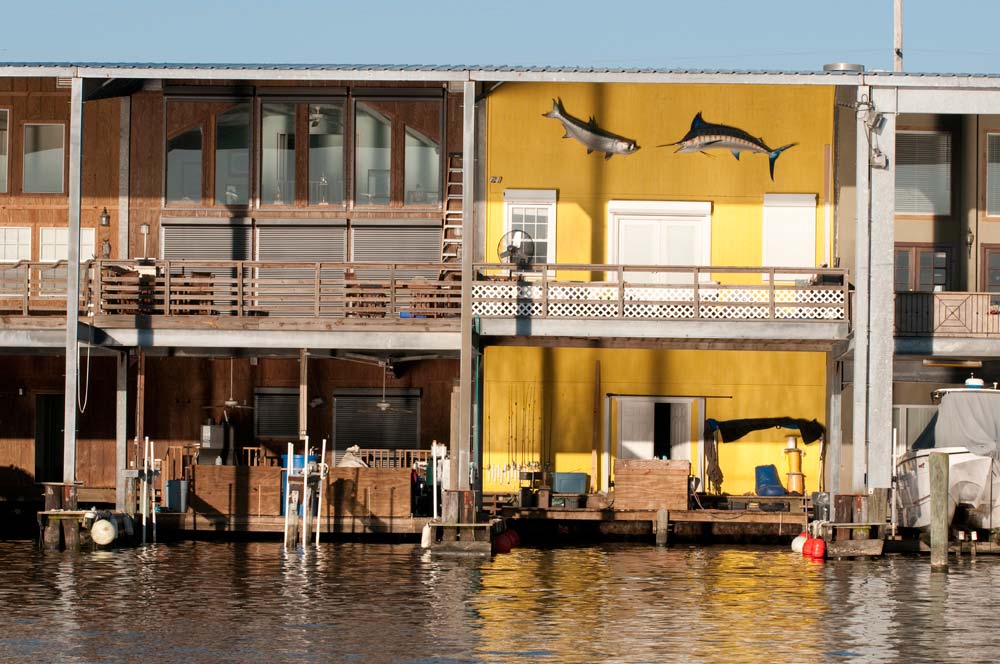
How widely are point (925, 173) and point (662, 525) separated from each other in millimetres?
10101

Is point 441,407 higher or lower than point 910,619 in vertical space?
higher

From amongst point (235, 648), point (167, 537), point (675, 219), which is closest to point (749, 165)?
point (675, 219)

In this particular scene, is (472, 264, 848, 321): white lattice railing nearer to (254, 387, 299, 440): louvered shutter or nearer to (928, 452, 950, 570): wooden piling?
(928, 452, 950, 570): wooden piling

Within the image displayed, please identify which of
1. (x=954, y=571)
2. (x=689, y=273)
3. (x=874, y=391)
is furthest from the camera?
(x=689, y=273)

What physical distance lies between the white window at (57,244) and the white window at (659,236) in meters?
11.2

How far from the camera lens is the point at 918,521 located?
100 feet

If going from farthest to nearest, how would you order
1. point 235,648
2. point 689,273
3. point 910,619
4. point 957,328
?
→ 1. point 689,273
2. point 957,328
3. point 910,619
4. point 235,648

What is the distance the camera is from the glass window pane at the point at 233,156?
35781 millimetres

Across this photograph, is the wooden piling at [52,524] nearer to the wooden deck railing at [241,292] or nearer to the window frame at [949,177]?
the wooden deck railing at [241,292]

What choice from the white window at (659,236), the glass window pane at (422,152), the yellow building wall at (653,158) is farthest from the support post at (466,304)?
the white window at (659,236)

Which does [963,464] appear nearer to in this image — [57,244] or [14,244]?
[57,244]

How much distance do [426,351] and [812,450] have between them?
27.9ft

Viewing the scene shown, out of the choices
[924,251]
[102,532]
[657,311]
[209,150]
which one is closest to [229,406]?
[209,150]

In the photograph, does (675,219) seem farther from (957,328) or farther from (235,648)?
(235,648)
